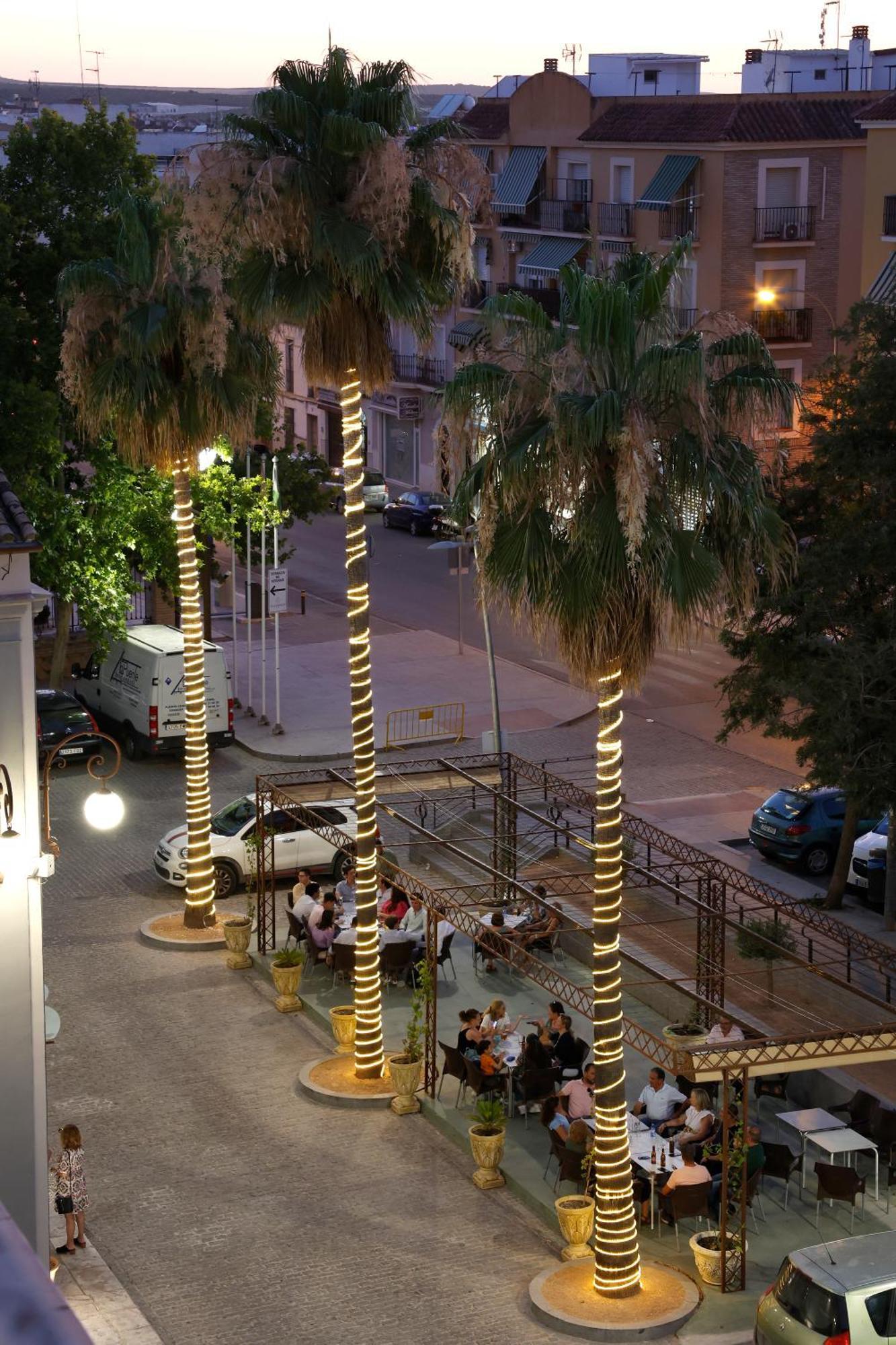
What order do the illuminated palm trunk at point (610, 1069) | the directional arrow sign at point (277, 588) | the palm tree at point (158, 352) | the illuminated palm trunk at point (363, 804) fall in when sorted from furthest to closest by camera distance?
the directional arrow sign at point (277, 588), the palm tree at point (158, 352), the illuminated palm trunk at point (363, 804), the illuminated palm trunk at point (610, 1069)

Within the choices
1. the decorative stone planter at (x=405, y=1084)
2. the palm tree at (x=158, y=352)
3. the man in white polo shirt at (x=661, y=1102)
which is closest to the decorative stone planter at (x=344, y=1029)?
the decorative stone planter at (x=405, y=1084)

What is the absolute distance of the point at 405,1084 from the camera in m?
19.8

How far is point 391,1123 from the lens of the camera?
19.6 metres

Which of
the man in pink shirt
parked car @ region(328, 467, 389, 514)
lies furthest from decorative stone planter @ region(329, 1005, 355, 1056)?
parked car @ region(328, 467, 389, 514)

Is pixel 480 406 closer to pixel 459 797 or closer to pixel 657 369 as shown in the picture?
pixel 657 369

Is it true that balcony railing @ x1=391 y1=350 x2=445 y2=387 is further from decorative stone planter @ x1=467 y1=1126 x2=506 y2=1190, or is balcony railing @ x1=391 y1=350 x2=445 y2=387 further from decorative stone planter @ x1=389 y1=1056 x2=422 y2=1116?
decorative stone planter @ x1=467 y1=1126 x2=506 y2=1190

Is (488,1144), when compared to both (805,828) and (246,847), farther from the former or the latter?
(805,828)

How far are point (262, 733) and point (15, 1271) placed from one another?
3401cm

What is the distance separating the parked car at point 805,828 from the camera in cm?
2862

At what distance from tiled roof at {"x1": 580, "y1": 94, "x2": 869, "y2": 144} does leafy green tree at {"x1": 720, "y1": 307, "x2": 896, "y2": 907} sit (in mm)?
29675

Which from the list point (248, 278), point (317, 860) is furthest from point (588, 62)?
point (248, 278)

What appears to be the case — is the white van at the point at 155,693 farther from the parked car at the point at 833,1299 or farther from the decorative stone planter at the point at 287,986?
the parked car at the point at 833,1299

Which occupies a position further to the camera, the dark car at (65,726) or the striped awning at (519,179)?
the striped awning at (519,179)

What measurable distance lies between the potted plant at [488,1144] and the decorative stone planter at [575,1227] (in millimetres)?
1478
